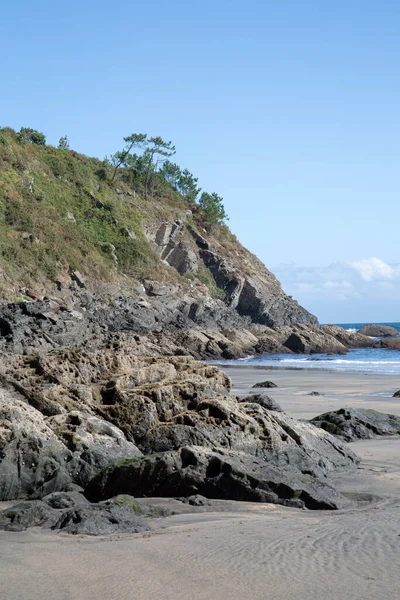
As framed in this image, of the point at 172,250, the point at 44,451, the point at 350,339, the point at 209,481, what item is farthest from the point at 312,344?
the point at 44,451

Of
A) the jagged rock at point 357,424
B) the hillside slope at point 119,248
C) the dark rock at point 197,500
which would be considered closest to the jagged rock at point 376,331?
the hillside slope at point 119,248

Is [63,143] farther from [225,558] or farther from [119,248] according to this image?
[225,558]

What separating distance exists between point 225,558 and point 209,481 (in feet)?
9.35

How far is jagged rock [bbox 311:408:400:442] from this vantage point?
45.5ft

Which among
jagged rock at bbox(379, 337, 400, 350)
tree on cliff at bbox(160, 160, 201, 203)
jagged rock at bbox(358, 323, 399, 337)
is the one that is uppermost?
tree on cliff at bbox(160, 160, 201, 203)

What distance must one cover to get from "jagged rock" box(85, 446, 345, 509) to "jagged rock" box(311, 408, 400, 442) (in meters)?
5.05

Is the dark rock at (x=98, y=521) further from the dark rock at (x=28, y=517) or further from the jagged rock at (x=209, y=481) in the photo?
the jagged rock at (x=209, y=481)

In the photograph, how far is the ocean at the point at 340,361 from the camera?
40.3 meters

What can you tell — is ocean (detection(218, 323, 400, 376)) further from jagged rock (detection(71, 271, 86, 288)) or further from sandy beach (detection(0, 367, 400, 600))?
sandy beach (detection(0, 367, 400, 600))

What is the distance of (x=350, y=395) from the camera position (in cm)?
2331

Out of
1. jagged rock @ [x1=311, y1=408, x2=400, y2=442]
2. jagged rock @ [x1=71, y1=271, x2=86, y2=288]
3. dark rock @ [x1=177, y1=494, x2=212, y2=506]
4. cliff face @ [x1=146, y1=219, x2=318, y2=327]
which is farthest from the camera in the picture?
cliff face @ [x1=146, y1=219, x2=318, y2=327]

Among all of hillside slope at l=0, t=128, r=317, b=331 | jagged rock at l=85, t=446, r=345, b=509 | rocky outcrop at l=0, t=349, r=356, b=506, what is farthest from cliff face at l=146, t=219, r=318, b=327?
jagged rock at l=85, t=446, r=345, b=509

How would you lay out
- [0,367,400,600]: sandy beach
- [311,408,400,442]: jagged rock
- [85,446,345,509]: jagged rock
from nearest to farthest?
1. [0,367,400,600]: sandy beach
2. [85,446,345,509]: jagged rock
3. [311,408,400,442]: jagged rock

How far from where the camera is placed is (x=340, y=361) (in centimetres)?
4812
